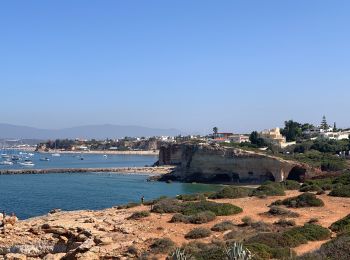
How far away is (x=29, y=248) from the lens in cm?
2023

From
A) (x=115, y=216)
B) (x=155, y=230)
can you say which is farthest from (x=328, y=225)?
(x=115, y=216)

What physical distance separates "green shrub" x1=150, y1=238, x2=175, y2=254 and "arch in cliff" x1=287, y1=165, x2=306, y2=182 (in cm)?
4792

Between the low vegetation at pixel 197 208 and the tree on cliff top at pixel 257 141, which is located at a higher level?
the tree on cliff top at pixel 257 141

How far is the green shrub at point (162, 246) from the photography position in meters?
17.1

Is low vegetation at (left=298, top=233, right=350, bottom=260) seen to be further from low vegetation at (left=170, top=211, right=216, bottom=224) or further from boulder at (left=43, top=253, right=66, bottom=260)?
boulder at (left=43, top=253, right=66, bottom=260)

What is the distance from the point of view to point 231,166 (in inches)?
2857

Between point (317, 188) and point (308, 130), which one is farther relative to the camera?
point (308, 130)

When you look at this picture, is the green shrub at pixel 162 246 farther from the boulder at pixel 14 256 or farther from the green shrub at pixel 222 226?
the boulder at pixel 14 256

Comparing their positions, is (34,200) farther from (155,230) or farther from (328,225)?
(328,225)

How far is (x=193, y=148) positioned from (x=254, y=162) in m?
12.8

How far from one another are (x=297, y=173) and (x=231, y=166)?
11225 mm

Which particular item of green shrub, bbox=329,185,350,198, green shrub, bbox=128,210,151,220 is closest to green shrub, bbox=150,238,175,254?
green shrub, bbox=128,210,151,220

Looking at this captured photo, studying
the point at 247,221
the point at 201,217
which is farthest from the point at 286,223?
the point at 201,217

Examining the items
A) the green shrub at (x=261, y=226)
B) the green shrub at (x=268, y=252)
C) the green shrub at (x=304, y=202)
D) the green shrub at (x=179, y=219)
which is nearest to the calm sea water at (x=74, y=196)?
the green shrub at (x=179, y=219)
